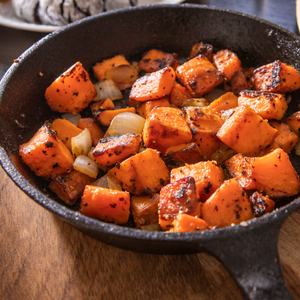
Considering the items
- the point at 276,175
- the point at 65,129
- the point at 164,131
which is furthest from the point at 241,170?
the point at 65,129

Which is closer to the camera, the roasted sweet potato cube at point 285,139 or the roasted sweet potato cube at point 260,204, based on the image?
the roasted sweet potato cube at point 260,204

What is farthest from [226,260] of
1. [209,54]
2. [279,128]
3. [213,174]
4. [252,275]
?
[209,54]

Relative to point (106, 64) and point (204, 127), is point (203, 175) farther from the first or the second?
point (106, 64)

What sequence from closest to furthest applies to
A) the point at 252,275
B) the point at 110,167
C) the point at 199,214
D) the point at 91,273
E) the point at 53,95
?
the point at 252,275, the point at 199,214, the point at 91,273, the point at 110,167, the point at 53,95

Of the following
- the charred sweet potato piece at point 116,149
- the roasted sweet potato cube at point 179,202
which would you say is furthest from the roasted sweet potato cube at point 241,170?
the charred sweet potato piece at point 116,149

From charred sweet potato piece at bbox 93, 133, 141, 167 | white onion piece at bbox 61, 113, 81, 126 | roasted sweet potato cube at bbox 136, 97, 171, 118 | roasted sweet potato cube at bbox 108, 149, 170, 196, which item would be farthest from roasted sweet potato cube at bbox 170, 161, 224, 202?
white onion piece at bbox 61, 113, 81, 126

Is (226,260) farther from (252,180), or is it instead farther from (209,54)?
(209,54)

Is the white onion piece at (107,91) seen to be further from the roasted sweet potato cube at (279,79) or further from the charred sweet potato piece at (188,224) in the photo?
the charred sweet potato piece at (188,224)

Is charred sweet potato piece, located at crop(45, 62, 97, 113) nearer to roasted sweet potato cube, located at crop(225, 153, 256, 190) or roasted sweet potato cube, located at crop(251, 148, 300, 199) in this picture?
roasted sweet potato cube, located at crop(225, 153, 256, 190)
